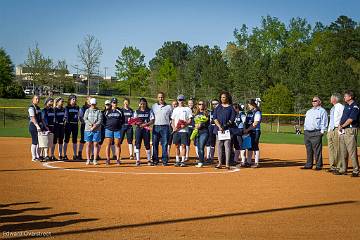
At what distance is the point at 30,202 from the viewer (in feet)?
26.6

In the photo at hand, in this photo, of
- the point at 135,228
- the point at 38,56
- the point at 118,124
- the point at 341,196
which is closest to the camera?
the point at 135,228

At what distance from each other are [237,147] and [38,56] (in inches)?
2170

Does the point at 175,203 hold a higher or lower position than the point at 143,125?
lower

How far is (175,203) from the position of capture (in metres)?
8.27

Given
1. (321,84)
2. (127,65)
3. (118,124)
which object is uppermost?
(127,65)

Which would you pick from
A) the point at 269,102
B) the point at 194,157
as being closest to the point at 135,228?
the point at 194,157

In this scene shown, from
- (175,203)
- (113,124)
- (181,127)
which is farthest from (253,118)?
(175,203)

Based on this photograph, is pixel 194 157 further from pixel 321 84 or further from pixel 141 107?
pixel 321 84

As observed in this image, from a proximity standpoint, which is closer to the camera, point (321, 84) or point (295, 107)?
point (321, 84)

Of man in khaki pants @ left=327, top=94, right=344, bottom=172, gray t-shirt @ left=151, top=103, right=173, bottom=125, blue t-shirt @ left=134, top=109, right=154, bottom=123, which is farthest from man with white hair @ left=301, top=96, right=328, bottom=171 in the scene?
blue t-shirt @ left=134, top=109, right=154, bottom=123

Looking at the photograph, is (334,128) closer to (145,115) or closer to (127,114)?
(145,115)

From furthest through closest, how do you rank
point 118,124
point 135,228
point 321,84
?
point 321,84, point 118,124, point 135,228

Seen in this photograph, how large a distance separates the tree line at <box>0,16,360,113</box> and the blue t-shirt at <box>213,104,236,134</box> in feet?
118

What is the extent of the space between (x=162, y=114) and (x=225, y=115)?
2090mm
